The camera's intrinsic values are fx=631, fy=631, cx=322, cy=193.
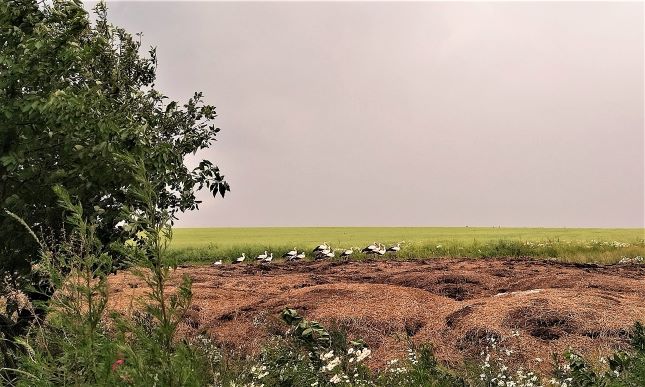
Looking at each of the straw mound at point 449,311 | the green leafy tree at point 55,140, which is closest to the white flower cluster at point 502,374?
the straw mound at point 449,311

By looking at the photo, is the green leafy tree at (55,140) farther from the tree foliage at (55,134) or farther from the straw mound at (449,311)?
the straw mound at (449,311)

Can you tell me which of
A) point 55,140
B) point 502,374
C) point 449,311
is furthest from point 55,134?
point 449,311

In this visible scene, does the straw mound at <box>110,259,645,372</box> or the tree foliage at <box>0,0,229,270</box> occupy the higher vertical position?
the tree foliage at <box>0,0,229,270</box>

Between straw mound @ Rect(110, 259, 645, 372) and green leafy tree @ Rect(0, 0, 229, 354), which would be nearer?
green leafy tree @ Rect(0, 0, 229, 354)

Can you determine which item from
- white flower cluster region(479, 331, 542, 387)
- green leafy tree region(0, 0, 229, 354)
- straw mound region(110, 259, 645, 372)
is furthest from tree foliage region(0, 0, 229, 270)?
white flower cluster region(479, 331, 542, 387)

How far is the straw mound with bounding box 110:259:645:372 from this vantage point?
12.2 m

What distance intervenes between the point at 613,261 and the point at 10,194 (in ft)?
93.9

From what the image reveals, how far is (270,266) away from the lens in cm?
2947

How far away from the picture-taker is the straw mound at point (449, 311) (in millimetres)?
12203

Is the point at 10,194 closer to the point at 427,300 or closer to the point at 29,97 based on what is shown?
the point at 29,97

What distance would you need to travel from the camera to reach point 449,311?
14.6m

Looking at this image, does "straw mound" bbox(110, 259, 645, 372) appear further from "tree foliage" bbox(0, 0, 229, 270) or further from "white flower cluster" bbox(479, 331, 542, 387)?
"tree foliage" bbox(0, 0, 229, 270)

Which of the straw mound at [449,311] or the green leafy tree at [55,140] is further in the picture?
the straw mound at [449,311]

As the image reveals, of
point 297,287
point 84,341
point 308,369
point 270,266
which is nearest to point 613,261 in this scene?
point 270,266
